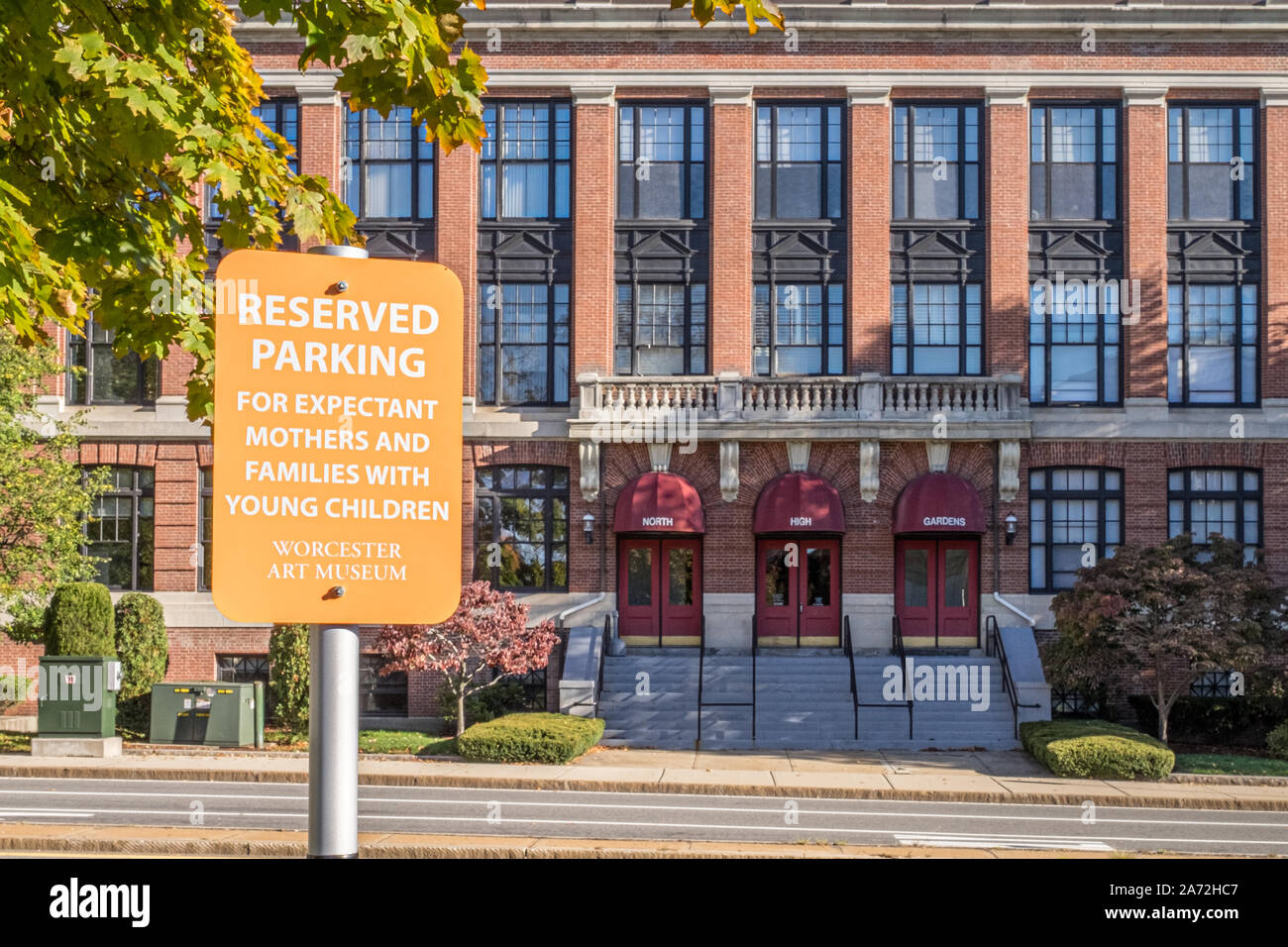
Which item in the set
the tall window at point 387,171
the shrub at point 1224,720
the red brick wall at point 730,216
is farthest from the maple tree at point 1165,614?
the tall window at point 387,171

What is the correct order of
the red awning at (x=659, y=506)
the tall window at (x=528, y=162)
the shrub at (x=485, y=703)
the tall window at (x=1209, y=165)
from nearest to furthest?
the shrub at (x=485, y=703) → the red awning at (x=659, y=506) → the tall window at (x=1209, y=165) → the tall window at (x=528, y=162)

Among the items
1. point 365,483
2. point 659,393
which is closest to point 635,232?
point 659,393

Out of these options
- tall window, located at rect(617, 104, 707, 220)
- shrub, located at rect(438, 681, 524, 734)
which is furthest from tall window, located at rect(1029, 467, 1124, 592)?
shrub, located at rect(438, 681, 524, 734)

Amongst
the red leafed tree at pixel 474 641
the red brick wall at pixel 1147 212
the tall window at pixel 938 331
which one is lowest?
the red leafed tree at pixel 474 641

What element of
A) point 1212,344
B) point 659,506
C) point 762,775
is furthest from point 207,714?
point 1212,344

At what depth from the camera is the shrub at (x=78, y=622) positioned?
2648cm

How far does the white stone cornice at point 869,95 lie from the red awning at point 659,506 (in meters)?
10.1

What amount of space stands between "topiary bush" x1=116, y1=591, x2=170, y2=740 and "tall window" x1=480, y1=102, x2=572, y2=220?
40.3 feet

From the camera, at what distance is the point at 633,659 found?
29.0 metres

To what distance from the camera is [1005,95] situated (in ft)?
101

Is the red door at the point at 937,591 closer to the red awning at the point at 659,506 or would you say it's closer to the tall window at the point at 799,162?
the red awning at the point at 659,506

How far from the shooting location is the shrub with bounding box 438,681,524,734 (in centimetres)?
2773

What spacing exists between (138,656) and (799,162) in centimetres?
1933

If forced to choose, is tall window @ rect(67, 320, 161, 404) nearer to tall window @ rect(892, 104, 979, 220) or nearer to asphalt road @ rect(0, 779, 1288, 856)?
asphalt road @ rect(0, 779, 1288, 856)
